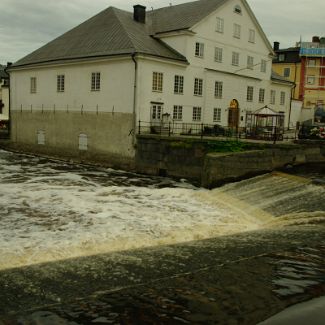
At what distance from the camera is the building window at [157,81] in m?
28.1

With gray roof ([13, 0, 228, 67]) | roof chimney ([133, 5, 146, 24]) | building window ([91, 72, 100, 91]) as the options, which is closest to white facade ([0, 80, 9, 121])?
gray roof ([13, 0, 228, 67])

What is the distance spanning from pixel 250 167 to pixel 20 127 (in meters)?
24.7

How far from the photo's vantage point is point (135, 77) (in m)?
27.0

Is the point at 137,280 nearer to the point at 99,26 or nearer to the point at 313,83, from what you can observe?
the point at 99,26

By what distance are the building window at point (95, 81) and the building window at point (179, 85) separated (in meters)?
5.55

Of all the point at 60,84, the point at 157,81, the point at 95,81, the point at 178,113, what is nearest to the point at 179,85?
the point at 178,113

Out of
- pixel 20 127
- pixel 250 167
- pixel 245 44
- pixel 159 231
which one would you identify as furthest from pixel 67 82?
pixel 159 231

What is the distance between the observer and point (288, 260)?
9.96 meters

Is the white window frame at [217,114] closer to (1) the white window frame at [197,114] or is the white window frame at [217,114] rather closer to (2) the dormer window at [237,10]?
(1) the white window frame at [197,114]

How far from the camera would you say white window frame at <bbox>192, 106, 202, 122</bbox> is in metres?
31.5

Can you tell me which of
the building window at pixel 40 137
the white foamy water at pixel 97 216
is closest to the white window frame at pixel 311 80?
the building window at pixel 40 137

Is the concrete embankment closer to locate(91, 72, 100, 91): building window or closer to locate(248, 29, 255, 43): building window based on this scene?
locate(91, 72, 100, 91): building window

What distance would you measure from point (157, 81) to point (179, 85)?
2.34m

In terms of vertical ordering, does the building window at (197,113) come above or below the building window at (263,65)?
below
